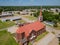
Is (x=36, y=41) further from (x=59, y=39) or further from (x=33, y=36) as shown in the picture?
(x=59, y=39)

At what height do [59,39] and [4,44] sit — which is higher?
[4,44]

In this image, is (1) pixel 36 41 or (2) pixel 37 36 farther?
(2) pixel 37 36

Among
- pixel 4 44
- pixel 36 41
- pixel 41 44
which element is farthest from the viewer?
pixel 36 41

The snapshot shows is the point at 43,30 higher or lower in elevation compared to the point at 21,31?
lower

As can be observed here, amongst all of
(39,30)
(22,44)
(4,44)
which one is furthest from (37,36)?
(4,44)

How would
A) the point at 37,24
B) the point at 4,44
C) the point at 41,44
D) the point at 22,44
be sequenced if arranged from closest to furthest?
the point at 4,44 < the point at 22,44 < the point at 41,44 < the point at 37,24

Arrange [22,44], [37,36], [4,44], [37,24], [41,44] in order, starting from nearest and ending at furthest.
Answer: [4,44] → [22,44] → [41,44] → [37,36] → [37,24]

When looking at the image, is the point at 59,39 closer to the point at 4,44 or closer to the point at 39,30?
the point at 39,30

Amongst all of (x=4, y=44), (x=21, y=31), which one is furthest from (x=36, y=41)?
(x=4, y=44)

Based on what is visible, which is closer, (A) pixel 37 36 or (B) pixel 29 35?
(B) pixel 29 35
